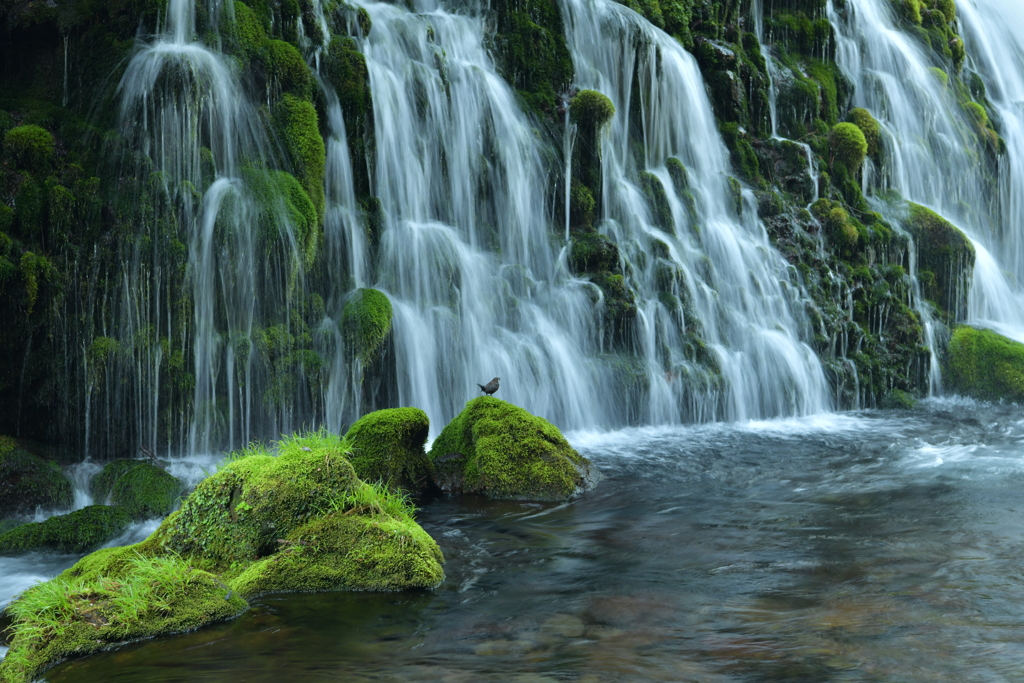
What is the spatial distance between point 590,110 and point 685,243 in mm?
2935

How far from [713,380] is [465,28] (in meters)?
7.69

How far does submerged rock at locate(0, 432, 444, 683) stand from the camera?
16.4 ft

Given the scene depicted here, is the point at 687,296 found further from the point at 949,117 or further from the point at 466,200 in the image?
the point at 949,117

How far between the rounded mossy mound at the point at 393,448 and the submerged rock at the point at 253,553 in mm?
1849

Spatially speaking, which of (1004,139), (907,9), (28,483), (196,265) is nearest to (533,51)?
(196,265)

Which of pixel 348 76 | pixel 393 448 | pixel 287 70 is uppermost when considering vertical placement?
pixel 348 76

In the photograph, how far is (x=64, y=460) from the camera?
31.4 ft

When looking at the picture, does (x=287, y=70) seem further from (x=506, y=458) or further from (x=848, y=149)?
(x=848, y=149)

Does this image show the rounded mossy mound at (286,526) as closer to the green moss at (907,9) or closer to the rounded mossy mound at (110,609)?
the rounded mossy mound at (110,609)

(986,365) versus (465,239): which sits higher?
(465,239)

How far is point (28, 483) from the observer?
8.73m

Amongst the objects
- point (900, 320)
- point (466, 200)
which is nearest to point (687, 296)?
point (466, 200)

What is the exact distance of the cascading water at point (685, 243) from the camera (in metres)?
13.7

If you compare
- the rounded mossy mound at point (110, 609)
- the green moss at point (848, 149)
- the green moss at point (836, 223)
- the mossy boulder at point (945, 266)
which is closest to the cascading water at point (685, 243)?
the green moss at point (836, 223)
